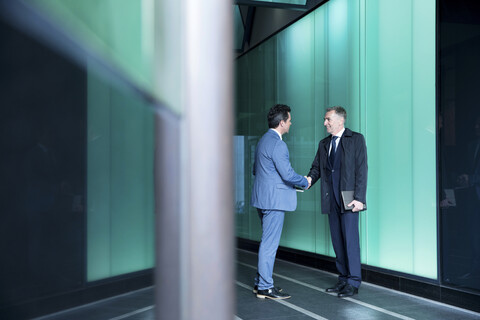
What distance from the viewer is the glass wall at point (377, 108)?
480 cm

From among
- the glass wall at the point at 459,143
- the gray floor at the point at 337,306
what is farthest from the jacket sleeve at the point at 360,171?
the gray floor at the point at 337,306

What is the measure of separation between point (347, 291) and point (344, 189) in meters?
0.94

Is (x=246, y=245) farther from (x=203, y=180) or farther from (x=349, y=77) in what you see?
(x=203, y=180)

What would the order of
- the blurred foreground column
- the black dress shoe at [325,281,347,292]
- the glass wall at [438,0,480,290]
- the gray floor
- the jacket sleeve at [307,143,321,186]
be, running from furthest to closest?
the jacket sleeve at [307,143,321,186], the black dress shoe at [325,281,347,292], the glass wall at [438,0,480,290], the gray floor, the blurred foreground column

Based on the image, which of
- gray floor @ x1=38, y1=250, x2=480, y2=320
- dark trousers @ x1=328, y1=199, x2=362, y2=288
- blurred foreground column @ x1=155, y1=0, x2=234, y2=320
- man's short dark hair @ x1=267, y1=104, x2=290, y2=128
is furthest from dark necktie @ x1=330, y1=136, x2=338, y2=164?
blurred foreground column @ x1=155, y1=0, x2=234, y2=320

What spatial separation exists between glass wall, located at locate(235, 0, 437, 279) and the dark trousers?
0.57 m

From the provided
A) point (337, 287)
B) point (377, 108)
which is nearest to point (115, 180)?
point (337, 287)

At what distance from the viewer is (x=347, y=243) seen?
15.8 feet

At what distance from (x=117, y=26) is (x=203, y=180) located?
0.24 metres

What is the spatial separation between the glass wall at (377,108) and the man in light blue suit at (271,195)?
413mm

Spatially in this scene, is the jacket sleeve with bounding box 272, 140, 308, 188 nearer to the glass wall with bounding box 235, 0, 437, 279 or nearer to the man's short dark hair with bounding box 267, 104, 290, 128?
the man's short dark hair with bounding box 267, 104, 290, 128

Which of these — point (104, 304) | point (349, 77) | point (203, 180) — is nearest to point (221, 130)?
point (203, 180)

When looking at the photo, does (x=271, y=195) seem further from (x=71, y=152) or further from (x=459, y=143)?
(x=71, y=152)

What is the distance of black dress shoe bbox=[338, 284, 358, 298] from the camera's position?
4.74 meters
